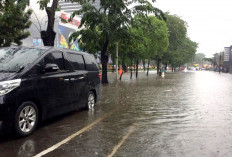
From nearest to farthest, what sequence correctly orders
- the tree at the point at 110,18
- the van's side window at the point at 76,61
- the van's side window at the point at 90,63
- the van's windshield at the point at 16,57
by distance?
the van's windshield at the point at 16,57, the van's side window at the point at 76,61, the van's side window at the point at 90,63, the tree at the point at 110,18

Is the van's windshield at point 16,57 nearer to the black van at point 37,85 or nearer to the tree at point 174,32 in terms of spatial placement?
the black van at point 37,85

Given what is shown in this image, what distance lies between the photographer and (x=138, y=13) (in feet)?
66.3

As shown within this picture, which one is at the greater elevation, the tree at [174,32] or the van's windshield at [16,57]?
the tree at [174,32]

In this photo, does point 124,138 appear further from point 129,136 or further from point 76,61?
point 76,61

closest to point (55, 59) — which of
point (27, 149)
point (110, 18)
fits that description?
point (27, 149)

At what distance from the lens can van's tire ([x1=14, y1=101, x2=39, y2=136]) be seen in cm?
498

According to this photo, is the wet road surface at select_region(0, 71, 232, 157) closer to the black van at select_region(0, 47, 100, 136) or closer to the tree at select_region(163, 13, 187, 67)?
the black van at select_region(0, 47, 100, 136)

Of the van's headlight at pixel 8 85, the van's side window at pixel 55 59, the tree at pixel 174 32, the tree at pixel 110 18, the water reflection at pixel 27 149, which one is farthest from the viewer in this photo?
the tree at pixel 174 32

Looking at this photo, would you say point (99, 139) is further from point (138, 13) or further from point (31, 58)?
point (138, 13)

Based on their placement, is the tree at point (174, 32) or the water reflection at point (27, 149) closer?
the water reflection at point (27, 149)

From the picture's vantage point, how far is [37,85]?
5.55 metres

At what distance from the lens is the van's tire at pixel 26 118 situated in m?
4.98

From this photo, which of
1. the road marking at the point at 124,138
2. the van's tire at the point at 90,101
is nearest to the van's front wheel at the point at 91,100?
the van's tire at the point at 90,101

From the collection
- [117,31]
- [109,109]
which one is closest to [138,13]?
[117,31]
